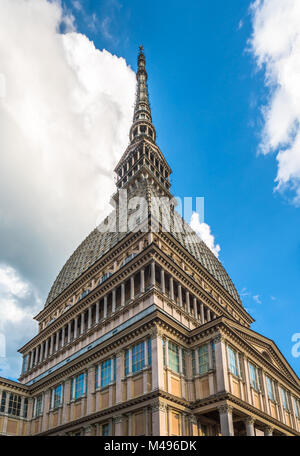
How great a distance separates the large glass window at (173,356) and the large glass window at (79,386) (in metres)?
12.7

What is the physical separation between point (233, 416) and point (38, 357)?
35.6 metres

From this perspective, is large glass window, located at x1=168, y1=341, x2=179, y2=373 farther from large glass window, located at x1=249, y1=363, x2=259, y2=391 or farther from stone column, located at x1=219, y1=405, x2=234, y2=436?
large glass window, located at x1=249, y1=363, x2=259, y2=391

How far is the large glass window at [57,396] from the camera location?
49.2 metres

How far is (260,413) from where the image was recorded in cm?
4072

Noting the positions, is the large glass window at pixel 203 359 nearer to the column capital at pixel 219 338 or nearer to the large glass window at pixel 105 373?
the column capital at pixel 219 338

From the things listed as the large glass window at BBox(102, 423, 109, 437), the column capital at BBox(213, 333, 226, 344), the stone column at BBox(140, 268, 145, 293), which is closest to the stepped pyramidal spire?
the stone column at BBox(140, 268, 145, 293)

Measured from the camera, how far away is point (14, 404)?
178ft

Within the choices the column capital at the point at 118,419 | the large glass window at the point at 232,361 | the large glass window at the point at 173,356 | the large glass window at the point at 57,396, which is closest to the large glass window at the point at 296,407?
the large glass window at the point at 232,361

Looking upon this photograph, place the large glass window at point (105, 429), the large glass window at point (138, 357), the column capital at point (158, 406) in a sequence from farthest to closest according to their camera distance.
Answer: the large glass window at point (105, 429) < the large glass window at point (138, 357) < the column capital at point (158, 406)

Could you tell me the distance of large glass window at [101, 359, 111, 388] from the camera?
4227 centimetres

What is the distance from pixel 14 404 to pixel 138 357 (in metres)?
25.2

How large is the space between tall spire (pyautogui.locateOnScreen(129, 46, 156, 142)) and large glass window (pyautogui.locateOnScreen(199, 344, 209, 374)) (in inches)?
2143
